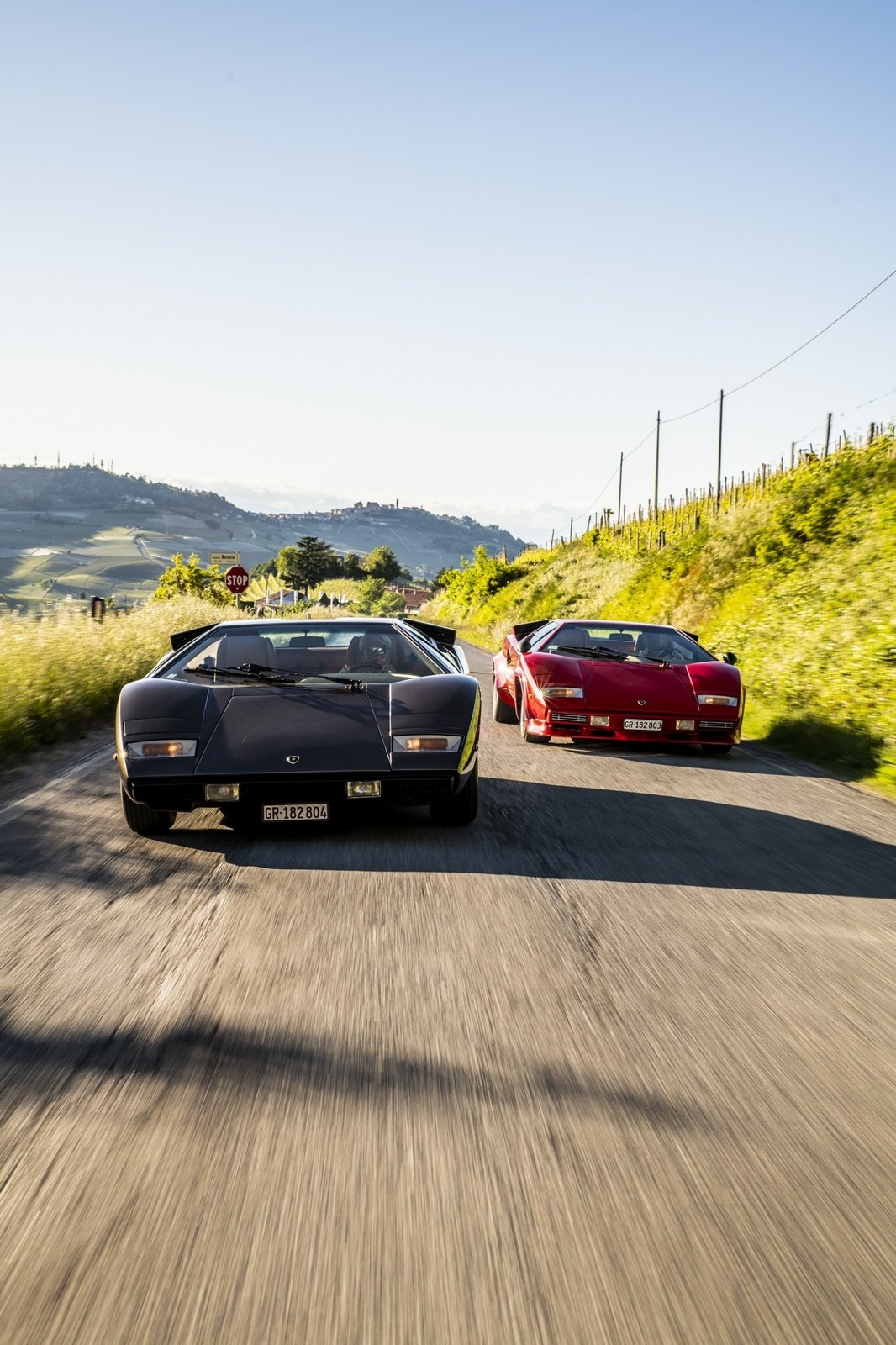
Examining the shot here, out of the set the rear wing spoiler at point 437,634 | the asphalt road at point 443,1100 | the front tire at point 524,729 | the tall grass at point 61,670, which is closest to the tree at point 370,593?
the tall grass at point 61,670

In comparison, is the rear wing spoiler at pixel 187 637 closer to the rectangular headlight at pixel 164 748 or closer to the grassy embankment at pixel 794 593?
the rectangular headlight at pixel 164 748

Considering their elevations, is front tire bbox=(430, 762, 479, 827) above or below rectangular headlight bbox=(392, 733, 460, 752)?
below

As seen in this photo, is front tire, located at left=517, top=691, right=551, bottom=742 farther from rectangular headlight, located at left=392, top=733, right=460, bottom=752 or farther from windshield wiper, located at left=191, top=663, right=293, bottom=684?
rectangular headlight, located at left=392, top=733, right=460, bottom=752

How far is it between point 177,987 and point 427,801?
248 centimetres

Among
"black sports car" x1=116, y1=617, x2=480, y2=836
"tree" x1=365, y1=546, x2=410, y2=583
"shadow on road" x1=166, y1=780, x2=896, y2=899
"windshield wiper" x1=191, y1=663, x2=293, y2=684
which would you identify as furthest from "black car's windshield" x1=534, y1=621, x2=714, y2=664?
"tree" x1=365, y1=546, x2=410, y2=583

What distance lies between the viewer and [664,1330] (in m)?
1.97

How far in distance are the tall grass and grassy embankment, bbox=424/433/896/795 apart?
751 cm

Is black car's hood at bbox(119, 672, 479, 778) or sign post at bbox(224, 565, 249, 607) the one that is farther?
sign post at bbox(224, 565, 249, 607)

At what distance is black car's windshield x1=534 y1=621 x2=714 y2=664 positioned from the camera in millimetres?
10977

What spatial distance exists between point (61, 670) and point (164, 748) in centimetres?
756

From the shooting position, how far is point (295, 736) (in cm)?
591

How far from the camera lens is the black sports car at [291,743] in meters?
5.75

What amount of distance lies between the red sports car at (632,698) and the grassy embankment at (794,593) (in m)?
1.22

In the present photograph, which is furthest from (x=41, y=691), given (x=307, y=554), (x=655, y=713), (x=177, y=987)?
(x=307, y=554)
